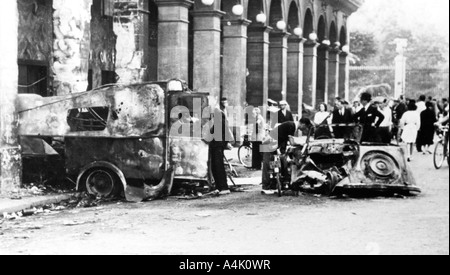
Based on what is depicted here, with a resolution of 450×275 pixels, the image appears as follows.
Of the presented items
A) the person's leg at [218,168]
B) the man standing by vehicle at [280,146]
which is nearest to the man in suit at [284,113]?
the man standing by vehicle at [280,146]

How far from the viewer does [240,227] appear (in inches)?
377

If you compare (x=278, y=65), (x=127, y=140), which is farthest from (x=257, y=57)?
(x=127, y=140)

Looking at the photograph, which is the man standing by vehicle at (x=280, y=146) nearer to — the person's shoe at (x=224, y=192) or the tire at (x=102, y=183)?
the person's shoe at (x=224, y=192)

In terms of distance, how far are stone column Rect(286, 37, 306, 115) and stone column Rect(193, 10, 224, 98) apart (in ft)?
32.4

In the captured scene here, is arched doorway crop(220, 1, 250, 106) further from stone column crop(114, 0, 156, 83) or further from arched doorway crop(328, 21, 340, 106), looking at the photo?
arched doorway crop(328, 21, 340, 106)

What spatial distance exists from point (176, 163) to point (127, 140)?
0.94 m

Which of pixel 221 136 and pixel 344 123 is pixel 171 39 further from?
pixel 221 136

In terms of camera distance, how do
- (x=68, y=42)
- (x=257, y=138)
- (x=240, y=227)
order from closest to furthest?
(x=240, y=227) → (x=68, y=42) → (x=257, y=138)

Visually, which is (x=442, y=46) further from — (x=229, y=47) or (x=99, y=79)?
(x=99, y=79)

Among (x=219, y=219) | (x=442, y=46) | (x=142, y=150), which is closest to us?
(x=219, y=219)

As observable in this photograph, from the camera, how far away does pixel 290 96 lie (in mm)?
32438

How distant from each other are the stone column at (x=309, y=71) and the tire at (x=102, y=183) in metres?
22.3
